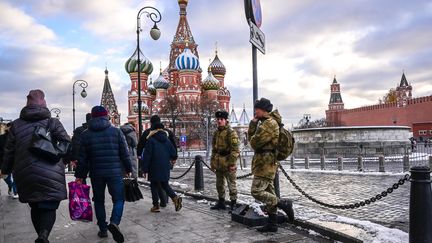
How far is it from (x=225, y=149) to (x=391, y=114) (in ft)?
215

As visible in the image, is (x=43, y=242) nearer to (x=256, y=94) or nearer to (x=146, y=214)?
(x=146, y=214)

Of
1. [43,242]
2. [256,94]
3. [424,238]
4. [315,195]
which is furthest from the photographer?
[315,195]

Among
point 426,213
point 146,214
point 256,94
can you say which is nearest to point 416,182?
point 426,213

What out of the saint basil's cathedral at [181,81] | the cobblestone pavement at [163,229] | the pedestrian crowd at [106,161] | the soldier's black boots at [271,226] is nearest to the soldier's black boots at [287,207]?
the pedestrian crowd at [106,161]

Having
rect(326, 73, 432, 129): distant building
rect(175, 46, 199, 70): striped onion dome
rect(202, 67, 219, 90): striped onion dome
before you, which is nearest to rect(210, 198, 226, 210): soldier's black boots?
rect(175, 46, 199, 70): striped onion dome

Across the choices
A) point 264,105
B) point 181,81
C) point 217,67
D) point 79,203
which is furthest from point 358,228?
point 217,67

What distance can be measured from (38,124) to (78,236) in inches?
74.7

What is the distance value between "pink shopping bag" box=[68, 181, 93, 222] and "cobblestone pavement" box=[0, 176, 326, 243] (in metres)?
0.36

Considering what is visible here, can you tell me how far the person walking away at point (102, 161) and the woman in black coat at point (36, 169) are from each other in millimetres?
653

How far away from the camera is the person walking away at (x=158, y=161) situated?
7500 millimetres

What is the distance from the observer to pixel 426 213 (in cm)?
419

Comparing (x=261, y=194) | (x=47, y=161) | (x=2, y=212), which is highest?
(x=47, y=161)

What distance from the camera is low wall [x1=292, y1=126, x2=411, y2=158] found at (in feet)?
81.0

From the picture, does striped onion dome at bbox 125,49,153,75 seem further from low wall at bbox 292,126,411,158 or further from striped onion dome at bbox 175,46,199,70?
low wall at bbox 292,126,411,158
